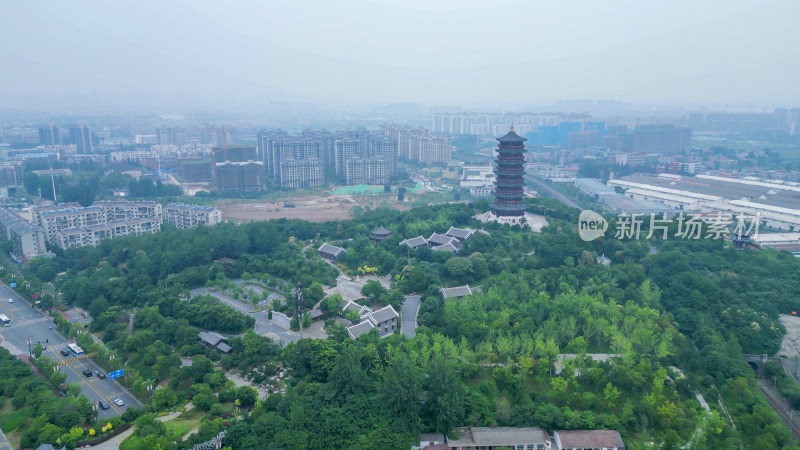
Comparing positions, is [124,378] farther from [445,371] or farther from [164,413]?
[445,371]

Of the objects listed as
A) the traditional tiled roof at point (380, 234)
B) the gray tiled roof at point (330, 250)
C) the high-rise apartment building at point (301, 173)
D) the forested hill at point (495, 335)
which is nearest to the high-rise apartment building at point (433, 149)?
the high-rise apartment building at point (301, 173)

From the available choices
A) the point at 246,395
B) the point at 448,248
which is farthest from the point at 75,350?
the point at 448,248

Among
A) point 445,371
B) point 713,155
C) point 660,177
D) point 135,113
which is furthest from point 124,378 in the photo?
point 135,113

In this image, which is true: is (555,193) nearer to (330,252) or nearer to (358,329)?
(330,252)

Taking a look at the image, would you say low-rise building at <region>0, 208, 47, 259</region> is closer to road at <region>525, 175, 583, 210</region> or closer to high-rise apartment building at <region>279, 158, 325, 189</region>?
high-rise apartment building at <region>279, 158, 325, 189</region>

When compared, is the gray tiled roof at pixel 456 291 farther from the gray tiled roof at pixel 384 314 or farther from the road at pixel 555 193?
the road at pixel 555 193

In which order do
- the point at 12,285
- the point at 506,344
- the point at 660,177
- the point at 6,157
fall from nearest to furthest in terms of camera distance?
the point at 506,344, the point at 12,285, the point at 660,177, the point at 6,157
